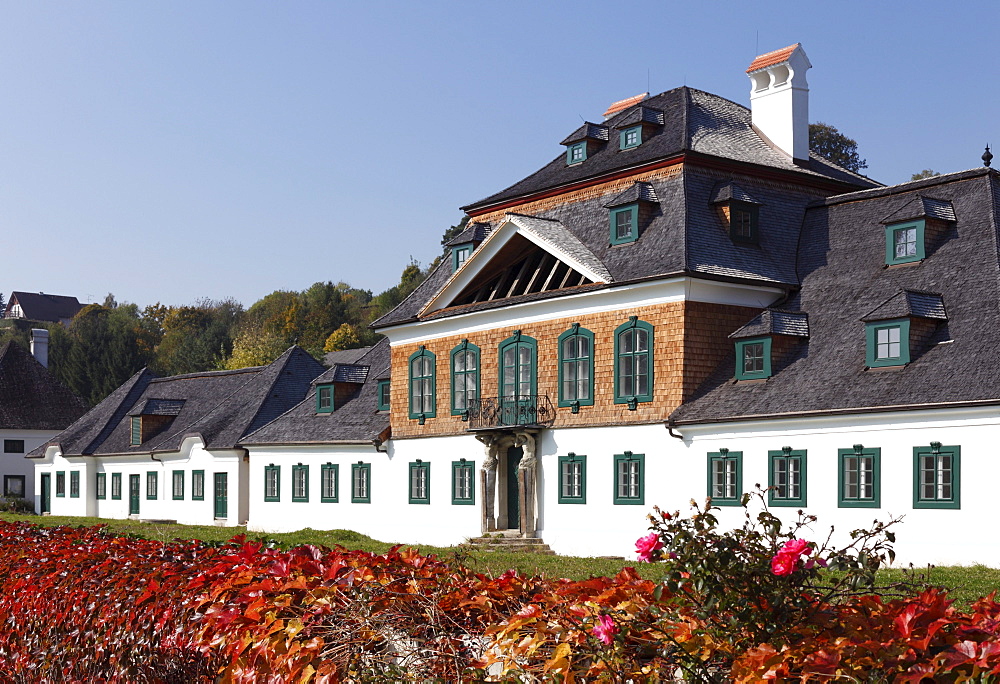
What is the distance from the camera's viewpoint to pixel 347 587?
723 centimetres

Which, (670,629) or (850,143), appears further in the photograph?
(850,143)

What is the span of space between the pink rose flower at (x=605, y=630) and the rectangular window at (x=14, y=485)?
211ft

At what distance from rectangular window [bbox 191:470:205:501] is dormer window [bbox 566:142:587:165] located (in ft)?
68.2

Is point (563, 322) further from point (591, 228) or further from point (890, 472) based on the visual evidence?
point (890, 472)

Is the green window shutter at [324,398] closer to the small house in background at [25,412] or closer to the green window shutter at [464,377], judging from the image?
the green window shutter at [464,377]

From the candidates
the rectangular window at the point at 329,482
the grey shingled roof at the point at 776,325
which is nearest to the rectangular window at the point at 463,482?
the rectangular window at the point at 329,482

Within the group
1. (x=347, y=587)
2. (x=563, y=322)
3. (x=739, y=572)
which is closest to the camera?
(x=739, y=572)

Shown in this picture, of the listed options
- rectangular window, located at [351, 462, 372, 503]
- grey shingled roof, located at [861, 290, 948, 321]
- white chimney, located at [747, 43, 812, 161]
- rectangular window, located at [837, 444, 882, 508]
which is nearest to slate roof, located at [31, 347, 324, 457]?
rectangular window, located at [351, 462, 372, 503]

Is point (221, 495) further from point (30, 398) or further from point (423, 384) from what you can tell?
point (30, 398)

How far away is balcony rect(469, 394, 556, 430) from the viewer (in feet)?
107

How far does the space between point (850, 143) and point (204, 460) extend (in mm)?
49408

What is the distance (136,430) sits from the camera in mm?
54219

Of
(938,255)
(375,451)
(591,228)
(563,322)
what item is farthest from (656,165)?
(375,451)

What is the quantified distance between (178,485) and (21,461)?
20.3m
